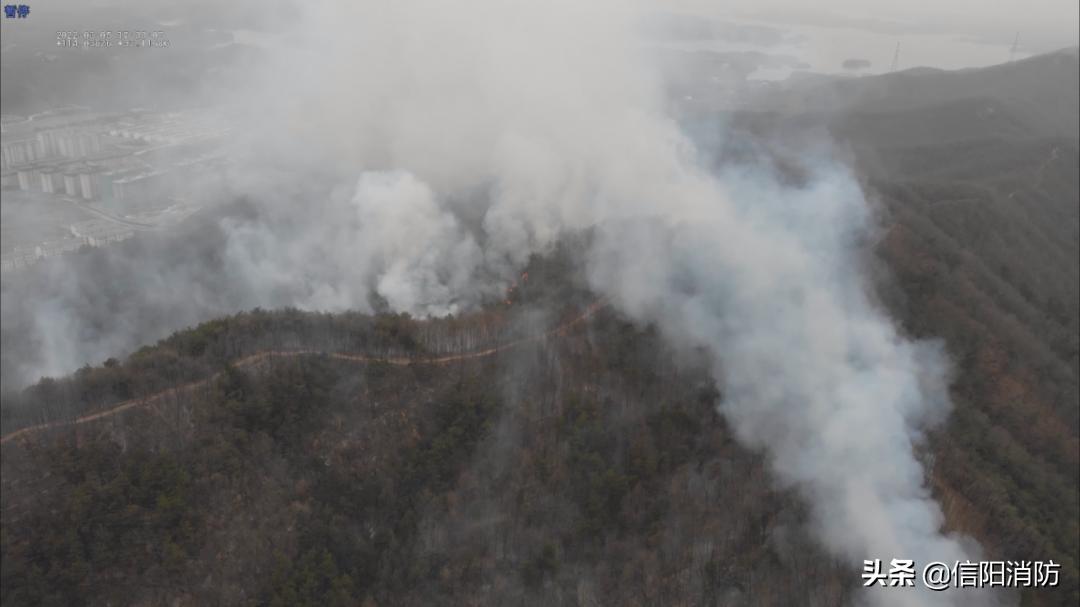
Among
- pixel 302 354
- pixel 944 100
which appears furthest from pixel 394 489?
pixel 944 100

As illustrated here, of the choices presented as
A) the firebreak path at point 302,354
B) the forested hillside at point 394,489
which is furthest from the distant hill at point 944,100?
the forested hillside at point 394,489

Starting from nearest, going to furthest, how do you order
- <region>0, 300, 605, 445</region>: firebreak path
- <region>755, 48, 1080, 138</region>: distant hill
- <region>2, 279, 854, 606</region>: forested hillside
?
<region>2, 279, 854, 606</region>: forested hillside, <region>0, 300, 605, 445</region>: firebreak path, <region>755, 48, 1080, 138</region>: distant hill

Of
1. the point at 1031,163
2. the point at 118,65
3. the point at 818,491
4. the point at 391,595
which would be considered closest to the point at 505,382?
the point at 391,595

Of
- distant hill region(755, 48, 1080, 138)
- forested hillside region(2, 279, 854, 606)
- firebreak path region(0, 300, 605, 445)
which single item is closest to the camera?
forested hillside region(2, 279, 854, 606)

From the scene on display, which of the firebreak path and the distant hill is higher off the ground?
the distant hill

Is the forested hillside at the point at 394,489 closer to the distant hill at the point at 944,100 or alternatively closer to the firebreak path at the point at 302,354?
the firebreak path at the point at 302,354

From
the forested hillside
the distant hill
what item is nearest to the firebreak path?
the forested hillside

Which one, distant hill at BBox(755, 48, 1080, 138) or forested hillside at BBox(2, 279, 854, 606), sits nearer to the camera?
forested hillside at BBox(2, 279, 854, 606)

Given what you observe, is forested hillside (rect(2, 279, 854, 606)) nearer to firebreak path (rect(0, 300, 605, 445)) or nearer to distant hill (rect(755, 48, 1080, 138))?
firebreak path (rect(0, 300, 605, 445))

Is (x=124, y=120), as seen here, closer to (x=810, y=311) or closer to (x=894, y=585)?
(x=810, y=311)

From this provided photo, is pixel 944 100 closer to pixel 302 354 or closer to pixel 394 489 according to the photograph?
pixel 302 354
